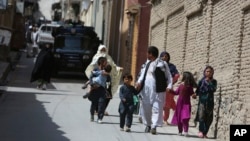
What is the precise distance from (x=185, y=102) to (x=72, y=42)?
666 inches

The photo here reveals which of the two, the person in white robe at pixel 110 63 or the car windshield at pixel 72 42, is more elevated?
the car windshield at pixel 72 42

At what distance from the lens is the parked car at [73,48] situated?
28562 millimetres

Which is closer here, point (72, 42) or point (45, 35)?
point (72, 42)

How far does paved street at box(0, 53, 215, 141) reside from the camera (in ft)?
40.1

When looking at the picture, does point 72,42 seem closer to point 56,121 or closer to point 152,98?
point 56,121

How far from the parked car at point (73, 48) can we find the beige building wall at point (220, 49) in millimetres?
10425

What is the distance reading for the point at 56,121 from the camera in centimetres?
1424

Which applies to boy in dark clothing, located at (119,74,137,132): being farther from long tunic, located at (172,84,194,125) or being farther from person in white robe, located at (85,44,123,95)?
person in white robe, located at (85,44,123,95)

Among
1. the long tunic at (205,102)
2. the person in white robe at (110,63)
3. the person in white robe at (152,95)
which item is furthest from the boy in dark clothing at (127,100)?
the person in white robe at (110,63)

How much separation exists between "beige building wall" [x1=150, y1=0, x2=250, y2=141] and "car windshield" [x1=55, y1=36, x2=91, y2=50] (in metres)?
11.5

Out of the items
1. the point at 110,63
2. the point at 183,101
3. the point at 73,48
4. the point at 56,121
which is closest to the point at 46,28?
the point at 73,48

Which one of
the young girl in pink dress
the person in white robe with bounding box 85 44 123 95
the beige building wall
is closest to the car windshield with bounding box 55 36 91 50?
the beige building wall

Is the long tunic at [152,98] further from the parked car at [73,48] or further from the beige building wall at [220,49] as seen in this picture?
the parked car at [73,48]

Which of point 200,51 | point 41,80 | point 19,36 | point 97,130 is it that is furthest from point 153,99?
point 19,36
